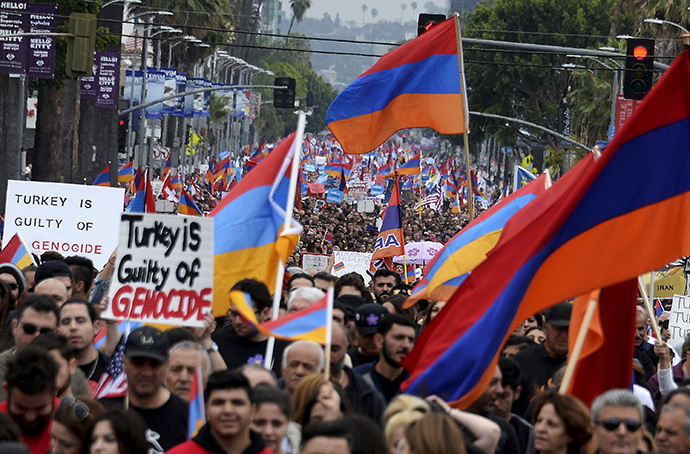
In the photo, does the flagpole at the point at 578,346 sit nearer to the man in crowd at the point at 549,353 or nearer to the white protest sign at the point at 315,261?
the man in crowd at the point at 549,353

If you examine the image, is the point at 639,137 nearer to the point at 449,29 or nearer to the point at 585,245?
the point at 585,245

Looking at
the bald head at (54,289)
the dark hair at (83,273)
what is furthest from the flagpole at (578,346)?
the dark hair at (83,273)

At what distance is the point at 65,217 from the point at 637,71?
8.15m

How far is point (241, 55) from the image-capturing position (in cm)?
12638

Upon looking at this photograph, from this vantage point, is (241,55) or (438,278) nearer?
(438,278)

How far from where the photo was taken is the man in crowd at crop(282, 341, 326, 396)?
283 inches

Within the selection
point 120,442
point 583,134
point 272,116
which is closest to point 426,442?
point 120,442

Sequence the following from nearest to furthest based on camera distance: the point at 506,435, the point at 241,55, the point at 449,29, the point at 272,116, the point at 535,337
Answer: the point at 506,435 → the point at 535,337 → the point at 449,29 → the point at 241,55 → the point at 272,116

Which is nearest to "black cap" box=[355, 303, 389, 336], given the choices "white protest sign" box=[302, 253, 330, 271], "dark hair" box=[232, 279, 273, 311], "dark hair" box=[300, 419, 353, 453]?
"dark hair" box=[232, 279, 273, 311]

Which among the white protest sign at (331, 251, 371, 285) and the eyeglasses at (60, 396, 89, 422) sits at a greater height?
the eyeglasses at (60, 396, 89, 422)

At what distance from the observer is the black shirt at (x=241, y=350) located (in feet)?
28.3

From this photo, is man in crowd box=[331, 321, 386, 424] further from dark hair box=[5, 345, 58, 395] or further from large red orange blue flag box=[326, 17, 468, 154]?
large red orange blue flag box=[326, 17, 468, 154]

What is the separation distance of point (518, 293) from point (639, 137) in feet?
3.88

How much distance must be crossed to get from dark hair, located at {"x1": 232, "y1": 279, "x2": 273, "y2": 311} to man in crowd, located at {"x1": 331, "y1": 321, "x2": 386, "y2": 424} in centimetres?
117
